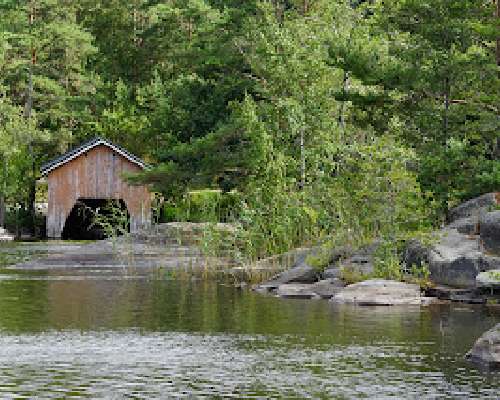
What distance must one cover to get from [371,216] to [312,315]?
8415mm

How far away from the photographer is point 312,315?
2577 cm

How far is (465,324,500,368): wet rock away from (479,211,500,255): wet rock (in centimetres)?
1053

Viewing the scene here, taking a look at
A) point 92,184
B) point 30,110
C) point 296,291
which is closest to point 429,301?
point 296,291

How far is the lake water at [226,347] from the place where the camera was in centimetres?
1664

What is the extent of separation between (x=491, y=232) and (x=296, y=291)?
16.4 feet

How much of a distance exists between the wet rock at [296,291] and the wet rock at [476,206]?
4922 mm

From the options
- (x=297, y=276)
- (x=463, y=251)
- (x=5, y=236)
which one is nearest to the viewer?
(x=463, y=251)

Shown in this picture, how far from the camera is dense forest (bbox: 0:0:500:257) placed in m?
35.0

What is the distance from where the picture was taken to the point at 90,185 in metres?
67.9

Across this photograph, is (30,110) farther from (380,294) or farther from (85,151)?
(380,294)

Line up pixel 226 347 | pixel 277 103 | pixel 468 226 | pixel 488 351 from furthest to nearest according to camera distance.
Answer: pixel 277 103, pixel 468 226, pixel 226 347, pixel 488 351

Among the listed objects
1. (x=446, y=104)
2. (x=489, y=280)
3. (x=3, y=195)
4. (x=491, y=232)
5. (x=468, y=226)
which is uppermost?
(x=446, y=104)

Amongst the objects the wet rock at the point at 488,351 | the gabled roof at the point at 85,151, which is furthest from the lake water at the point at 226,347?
the gabled roof at the point at 85,151

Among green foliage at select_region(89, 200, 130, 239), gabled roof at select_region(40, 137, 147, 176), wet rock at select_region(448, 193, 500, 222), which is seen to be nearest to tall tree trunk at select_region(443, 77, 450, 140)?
wet rock at select_region(448, 193, 500, 222)
